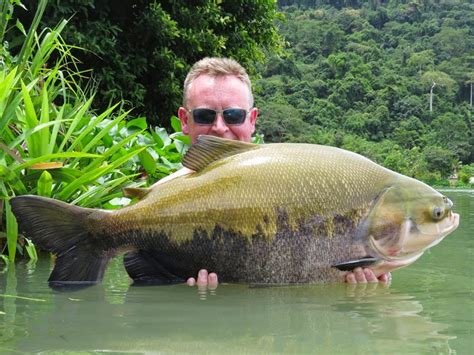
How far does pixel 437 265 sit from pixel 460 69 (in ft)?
317

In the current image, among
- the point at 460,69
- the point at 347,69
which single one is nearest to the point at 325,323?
the point at 347,69

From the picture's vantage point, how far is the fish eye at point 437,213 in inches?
116

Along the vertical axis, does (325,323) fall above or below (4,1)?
below

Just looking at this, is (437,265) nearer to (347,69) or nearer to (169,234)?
(169,234)

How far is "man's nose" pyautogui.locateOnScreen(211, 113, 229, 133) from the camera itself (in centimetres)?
402

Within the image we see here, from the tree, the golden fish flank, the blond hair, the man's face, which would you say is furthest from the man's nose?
the tree

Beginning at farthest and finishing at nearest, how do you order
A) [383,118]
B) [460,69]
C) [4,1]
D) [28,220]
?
1. [460,69]
2. [383,118]
3. [4,1]
4. [28,220]

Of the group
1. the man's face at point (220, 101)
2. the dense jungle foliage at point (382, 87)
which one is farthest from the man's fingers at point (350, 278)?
the dense jungle foliage at point (382, 87)

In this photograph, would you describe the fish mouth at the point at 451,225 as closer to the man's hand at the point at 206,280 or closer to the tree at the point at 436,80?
the man's hand at the point at 206,280

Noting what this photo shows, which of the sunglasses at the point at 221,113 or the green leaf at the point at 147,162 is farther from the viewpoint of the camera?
the green leaf at the point at 147,162

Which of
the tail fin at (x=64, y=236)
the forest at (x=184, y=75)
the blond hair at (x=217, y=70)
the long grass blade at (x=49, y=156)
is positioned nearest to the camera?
the tail fin at (x=64, y=236)

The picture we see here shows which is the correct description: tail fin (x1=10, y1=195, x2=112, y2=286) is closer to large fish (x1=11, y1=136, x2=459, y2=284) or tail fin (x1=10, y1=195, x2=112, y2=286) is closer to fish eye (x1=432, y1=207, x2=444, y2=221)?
large fish (x1=11, y1=136, x2=459, y2=284)

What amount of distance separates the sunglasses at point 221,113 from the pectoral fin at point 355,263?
140 centimetres

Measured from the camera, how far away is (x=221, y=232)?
9.66 feet
